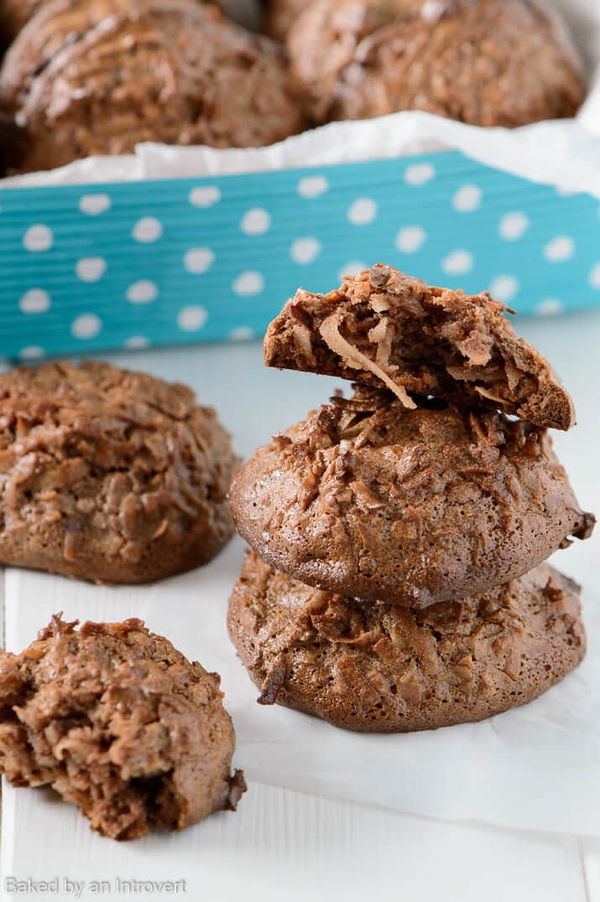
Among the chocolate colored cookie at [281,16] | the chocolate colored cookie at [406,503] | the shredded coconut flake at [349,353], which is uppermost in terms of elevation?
the shredded coconut flake at [349,353]

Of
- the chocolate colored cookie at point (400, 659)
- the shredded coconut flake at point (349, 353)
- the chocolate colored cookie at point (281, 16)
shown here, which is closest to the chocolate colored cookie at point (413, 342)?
the shredded coconut flake at point (349, 353)

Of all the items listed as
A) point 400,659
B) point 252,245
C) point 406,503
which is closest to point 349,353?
point 406,503

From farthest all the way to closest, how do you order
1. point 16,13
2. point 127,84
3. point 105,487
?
1. point 16,13
2. point 127,84
3. point 105,487

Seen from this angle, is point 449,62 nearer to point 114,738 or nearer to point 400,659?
point 400,659

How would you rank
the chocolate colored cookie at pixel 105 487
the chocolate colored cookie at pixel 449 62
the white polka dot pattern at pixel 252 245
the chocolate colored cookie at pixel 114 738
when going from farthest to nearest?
the chocolate colored cookie at pixel 449 62 → the white polka dot pattern at pixel 252 245 → the chocolate colored cookie at pixel 105 487 → the chocolate colored cookie at pixel 114 738

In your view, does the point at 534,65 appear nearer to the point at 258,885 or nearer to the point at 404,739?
the point at 404,739

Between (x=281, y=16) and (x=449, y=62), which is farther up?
(x=449, y=62)

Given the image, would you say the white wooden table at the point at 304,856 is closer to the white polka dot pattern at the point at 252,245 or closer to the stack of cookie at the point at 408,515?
the stack of cookie at the point at 408,515

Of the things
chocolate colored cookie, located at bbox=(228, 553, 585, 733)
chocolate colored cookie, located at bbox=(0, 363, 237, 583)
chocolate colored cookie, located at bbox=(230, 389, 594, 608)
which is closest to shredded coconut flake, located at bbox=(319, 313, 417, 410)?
chocolate colored cookie, located at bbox=(230, 389, 594, 608)
